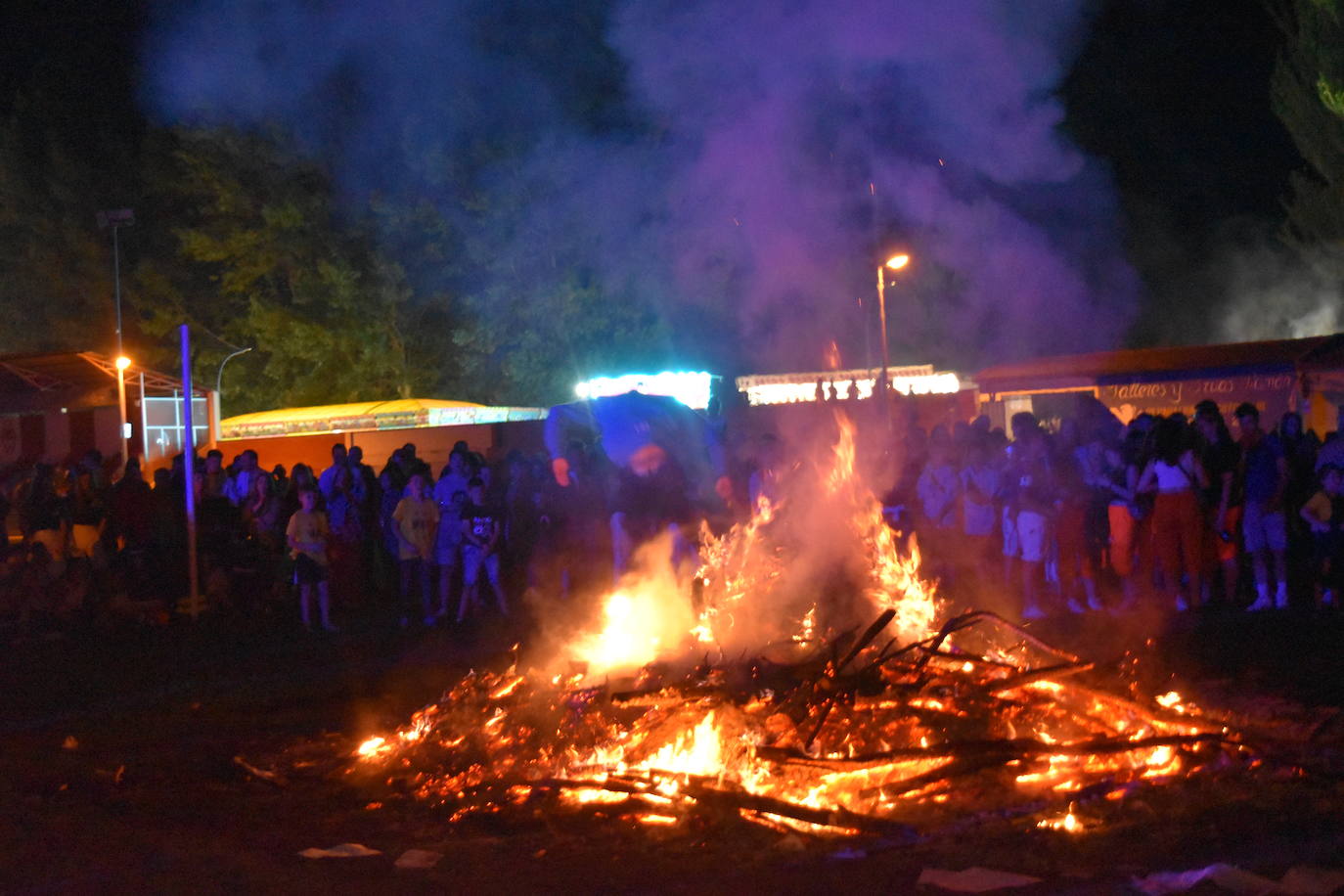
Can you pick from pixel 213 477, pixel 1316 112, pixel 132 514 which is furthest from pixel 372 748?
pixel 1316 112

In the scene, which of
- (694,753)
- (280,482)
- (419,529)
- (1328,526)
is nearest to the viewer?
(694,753)

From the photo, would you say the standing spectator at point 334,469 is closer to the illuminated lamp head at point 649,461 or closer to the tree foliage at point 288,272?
the illuminated lamp head at point 649,461

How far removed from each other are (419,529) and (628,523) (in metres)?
2.24

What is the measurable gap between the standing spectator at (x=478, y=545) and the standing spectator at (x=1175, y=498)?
5857 mm

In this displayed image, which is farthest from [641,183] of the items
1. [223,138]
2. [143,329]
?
[143,329]

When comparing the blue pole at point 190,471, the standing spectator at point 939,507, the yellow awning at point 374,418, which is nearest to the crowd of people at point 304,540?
the blue pole at point 190,471

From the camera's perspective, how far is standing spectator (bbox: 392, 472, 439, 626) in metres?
11.2

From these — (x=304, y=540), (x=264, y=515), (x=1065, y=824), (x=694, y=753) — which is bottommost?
(x=1065, y=824)

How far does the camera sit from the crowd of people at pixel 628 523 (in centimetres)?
959

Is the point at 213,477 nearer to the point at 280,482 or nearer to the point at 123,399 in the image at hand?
the point at 280,482

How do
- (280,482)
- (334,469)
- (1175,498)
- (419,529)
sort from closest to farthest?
(1175,498) → (419,529) → (334,469) → (280,482)

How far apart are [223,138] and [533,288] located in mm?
20383

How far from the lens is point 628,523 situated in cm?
1038

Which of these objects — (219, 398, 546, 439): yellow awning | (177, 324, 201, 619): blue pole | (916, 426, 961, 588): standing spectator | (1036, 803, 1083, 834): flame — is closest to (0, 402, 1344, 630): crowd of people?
(916, 426, 961, 588): standing spectator
